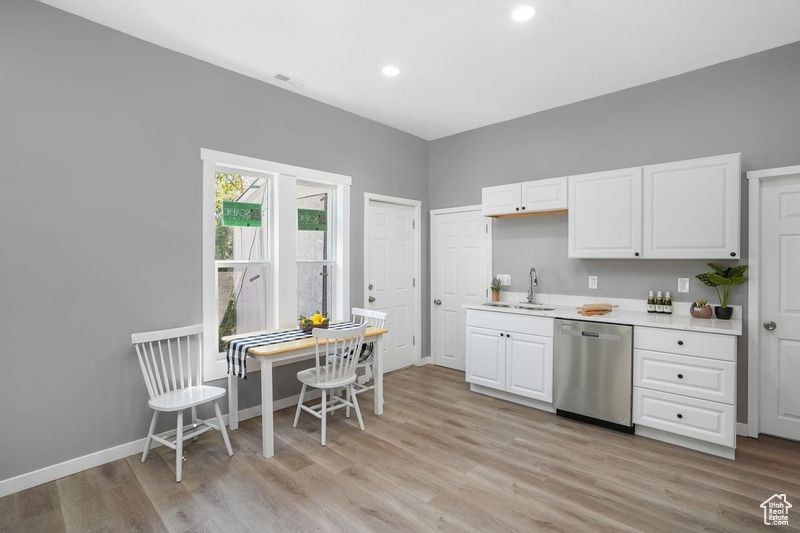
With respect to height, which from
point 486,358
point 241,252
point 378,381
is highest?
point 241,252

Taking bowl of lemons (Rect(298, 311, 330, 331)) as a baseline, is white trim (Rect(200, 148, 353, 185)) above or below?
above

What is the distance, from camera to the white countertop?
9.33 ft

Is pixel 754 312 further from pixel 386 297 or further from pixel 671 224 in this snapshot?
pixel 386 297

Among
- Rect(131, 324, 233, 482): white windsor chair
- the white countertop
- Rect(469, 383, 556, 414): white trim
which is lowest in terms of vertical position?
Rect(469, 383, 556, 414): white trim

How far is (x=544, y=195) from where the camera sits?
3.98 metres

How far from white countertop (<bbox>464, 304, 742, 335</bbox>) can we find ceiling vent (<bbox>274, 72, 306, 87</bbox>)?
294cm

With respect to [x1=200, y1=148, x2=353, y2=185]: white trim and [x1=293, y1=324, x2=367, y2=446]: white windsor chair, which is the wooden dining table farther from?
[x1=200, y1=148, x2=353, y2=185]: white trim

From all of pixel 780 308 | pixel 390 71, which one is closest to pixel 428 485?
pixel 780 308

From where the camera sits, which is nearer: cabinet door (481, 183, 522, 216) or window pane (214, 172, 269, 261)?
window pane (214, 172, 269, 261)

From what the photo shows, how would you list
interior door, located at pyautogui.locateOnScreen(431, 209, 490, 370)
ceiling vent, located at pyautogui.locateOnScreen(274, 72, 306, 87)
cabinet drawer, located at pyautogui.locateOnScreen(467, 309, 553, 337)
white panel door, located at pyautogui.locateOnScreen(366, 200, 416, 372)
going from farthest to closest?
interior door, located at pyautogui.locateOnScreen(431, 209, 490, 370) < white panel door, located at pyautogui.locateOnScreen(366, 200, 416, 372) < cabinet drawer, located at pyautogui.locateOnScreen(467, 309, 553, 337) < ceiling vent, located at pyautogui.locateOnScreen(274, 72, 306, 87)

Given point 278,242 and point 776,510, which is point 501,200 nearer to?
point 278,242

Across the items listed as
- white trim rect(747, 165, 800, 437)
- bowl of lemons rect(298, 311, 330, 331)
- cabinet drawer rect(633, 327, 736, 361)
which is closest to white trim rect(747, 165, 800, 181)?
white trim rect(747, 165, 800, 437)

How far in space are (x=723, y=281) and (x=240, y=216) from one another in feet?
13.4

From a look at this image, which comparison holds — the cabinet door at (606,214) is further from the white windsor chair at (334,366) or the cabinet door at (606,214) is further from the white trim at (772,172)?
the white windsor chair at (334,366)
